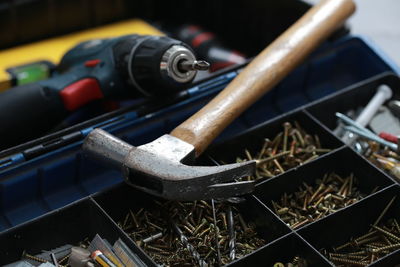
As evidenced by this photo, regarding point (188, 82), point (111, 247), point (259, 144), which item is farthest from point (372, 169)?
point (111, 247)

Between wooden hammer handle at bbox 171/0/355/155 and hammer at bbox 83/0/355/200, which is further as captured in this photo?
wooden hammer handle at bbox 171/0/355/155

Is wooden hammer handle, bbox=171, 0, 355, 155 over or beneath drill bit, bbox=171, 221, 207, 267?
over

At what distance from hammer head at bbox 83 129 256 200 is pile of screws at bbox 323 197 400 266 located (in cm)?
24

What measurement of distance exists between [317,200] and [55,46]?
2.81 feet

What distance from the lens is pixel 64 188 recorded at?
1451 millimetres

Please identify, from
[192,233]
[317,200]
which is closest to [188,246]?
[192,233]

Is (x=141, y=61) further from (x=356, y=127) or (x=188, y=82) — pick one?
(x=356, y=127)

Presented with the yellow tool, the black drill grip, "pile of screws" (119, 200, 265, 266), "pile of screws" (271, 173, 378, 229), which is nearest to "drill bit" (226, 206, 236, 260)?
"pile of screws" (119, 200, 265, 266)

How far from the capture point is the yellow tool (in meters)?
1.80

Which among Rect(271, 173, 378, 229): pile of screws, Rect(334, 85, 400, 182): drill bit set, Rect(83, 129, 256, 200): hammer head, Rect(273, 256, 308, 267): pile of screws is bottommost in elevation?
Rect(273, 256, 308, 267): pile of screws

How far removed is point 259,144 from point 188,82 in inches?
8.4

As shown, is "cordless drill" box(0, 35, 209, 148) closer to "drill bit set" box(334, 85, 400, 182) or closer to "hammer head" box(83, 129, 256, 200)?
"hammer head" box(83, 129, 256, 200)

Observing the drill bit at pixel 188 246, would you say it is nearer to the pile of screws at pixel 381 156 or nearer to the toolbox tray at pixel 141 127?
the toolbox tray at pixel 141 127

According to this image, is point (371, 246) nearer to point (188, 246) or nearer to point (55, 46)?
point (188, 246)
